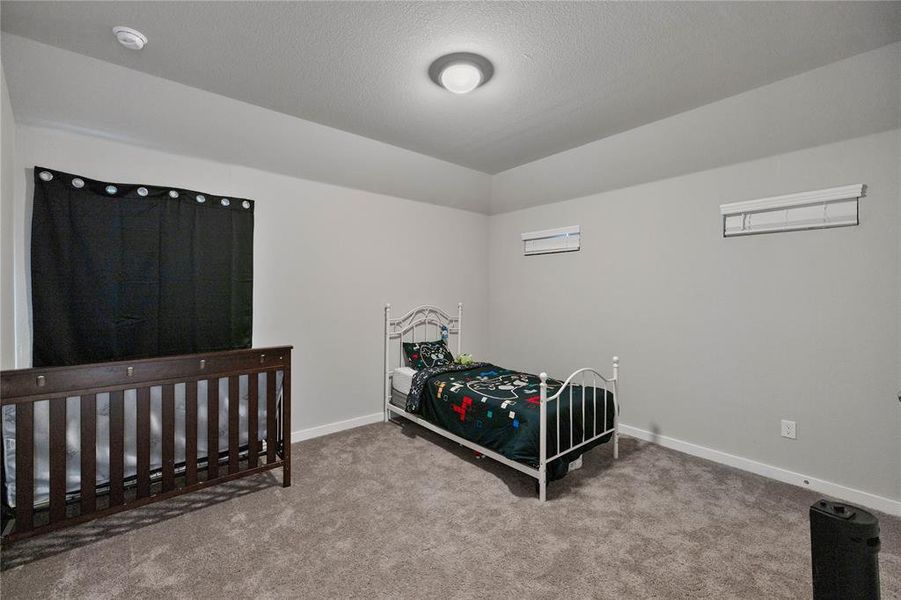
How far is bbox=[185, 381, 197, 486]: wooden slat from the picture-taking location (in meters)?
2.26

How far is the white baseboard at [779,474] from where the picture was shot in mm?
2314

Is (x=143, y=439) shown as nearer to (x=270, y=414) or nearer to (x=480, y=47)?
(x=270, y=414)

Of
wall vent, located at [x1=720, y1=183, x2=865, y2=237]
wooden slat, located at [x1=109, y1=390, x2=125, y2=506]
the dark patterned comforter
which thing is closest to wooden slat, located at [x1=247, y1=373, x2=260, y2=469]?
wooden slat, located at [x1=109, y1=390, x2=125, y2=506]

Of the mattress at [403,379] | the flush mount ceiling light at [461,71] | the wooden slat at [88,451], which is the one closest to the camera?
the wooden slat at [88,451]

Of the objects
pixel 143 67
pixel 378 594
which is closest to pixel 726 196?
pixel 378 594

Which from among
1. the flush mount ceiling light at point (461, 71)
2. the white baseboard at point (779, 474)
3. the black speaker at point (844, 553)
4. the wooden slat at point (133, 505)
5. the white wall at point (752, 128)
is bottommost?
the white baseboard at point (779, 474)

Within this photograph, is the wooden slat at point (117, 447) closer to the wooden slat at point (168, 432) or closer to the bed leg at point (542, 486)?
the wooden slat at point (168, 432)

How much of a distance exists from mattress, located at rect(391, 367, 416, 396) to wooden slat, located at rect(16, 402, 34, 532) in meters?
2.36

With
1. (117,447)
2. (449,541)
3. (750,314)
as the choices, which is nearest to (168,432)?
(117,447)

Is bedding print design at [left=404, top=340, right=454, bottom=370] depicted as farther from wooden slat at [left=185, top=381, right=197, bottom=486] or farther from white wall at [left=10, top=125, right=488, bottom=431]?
wooden slat at [left=185, top=381, right=197, bottom=486]

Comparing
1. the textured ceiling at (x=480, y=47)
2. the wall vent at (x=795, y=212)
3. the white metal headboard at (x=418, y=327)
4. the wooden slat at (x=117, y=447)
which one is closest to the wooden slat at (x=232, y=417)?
the wooden slat at (x=117, y=447)

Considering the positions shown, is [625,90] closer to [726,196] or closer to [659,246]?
[726,196]

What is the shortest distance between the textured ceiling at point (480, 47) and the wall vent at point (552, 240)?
1.28 metres

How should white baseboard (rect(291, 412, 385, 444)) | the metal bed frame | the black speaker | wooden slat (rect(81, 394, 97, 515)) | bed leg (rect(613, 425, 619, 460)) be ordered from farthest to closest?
white baseboard (rect(291, 412, 385, 444)) → bed leg (rect(613, 425, 619, 460)) → the metal bed frame → wooden slat (rect(81, 394, 97, 515)) → the black speaker
